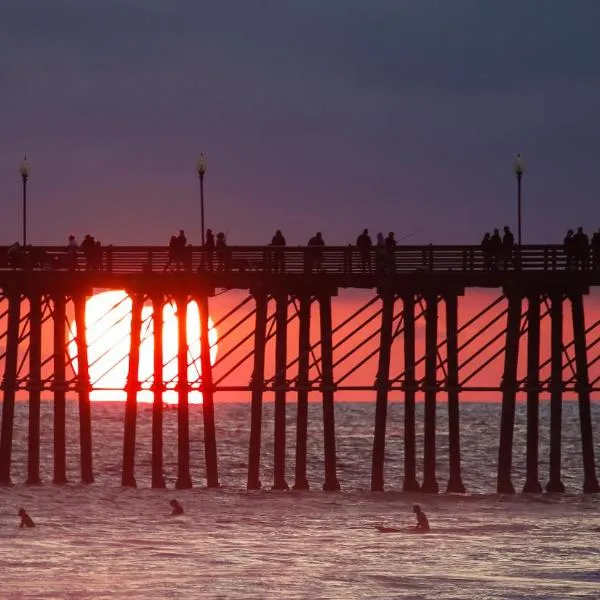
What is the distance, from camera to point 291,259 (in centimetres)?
5684

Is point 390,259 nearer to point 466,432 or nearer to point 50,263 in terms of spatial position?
point 50,263

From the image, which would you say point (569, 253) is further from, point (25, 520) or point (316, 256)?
point (25, 520)

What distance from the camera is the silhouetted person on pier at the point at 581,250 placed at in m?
55.6

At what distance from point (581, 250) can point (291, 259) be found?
7294 millimetres

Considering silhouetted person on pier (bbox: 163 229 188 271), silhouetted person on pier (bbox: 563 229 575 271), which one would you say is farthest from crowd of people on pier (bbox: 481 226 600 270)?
silhouetted person on pier (bbox: 163 229 188 271)

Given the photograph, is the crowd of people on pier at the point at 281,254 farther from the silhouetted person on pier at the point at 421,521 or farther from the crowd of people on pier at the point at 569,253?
the silhouetted person on pier at the point at 421,521

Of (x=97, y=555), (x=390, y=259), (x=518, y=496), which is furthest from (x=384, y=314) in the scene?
(x=97, y=555)

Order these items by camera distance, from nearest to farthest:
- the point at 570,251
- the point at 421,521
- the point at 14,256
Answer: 1. the point at 421,521
2. the point at 570,251
3. the point at 14,256

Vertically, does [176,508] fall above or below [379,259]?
below

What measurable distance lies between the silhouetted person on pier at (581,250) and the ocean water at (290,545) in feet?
19.3

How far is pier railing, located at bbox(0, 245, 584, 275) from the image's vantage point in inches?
2196

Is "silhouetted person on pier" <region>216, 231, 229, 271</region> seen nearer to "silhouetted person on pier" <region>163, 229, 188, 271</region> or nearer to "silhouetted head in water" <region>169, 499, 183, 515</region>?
"silhouetted person on pier" <region>163, 229, 188, 271</region>

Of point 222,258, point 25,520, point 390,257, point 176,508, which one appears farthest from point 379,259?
point 25,520

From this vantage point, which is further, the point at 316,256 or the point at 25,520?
the point at 316,256
